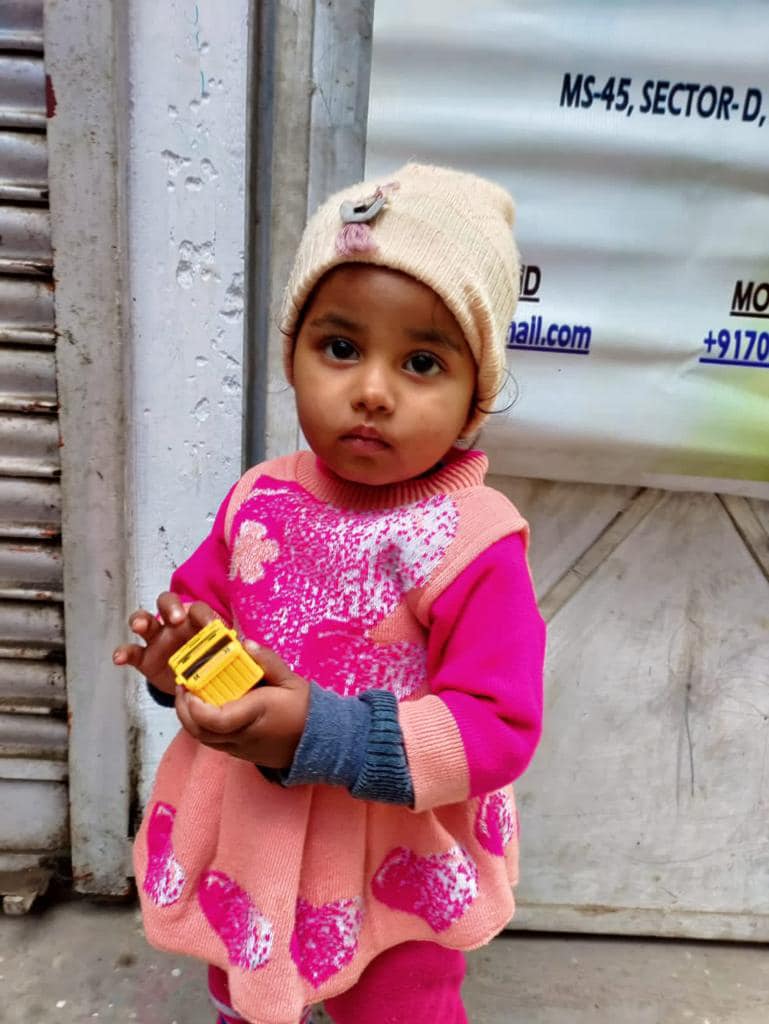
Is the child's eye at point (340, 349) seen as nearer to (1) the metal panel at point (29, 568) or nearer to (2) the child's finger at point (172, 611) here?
(2) the child's finger at point (172, 611)

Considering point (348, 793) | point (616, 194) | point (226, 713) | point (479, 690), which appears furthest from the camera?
point (616, 194)

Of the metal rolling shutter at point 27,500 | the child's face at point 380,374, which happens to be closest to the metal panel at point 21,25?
the metal rolling shutter at point 27,500

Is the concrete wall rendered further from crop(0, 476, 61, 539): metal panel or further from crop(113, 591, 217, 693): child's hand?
crop(113, 591, 217, 693): child's hand

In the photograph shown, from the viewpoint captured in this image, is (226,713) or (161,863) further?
(161,863)

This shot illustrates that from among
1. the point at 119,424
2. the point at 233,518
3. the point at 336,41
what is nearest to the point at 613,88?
the point at 336,41

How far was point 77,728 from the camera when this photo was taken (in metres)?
2.06

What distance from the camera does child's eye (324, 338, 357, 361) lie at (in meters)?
1.15

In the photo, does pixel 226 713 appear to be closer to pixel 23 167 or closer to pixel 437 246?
pixel 437 246

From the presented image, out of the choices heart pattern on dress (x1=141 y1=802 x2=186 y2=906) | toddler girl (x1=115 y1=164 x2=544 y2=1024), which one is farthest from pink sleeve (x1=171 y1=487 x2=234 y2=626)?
heart pattern on dress (x1=141 y1=802 x2=186 y2=906)

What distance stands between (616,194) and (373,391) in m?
0.91

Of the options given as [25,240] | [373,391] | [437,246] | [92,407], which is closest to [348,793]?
[373,391]

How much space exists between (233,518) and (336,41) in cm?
100

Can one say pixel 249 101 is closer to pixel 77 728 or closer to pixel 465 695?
pixel 465 695

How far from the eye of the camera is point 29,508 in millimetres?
1959
